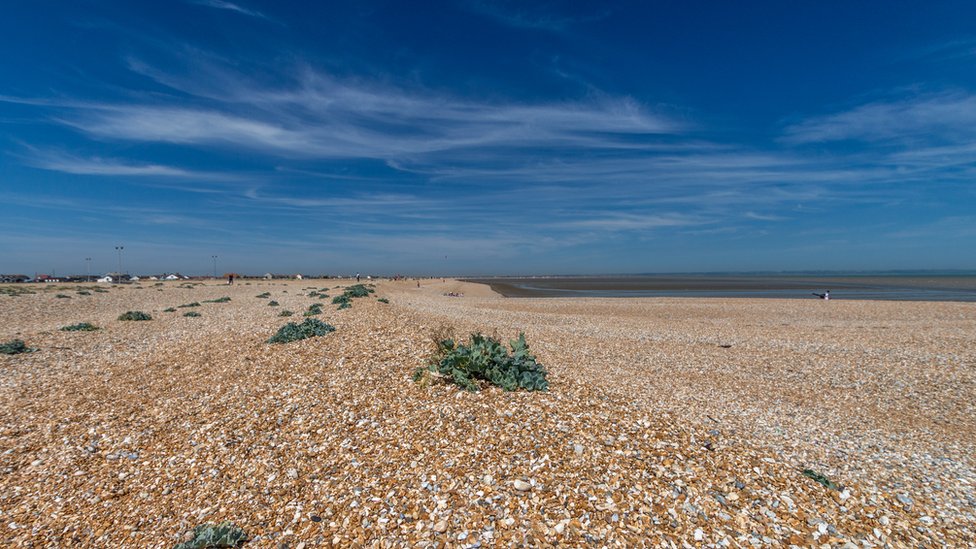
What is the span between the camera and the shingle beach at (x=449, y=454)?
462cm

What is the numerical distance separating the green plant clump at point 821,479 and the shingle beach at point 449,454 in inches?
3.2

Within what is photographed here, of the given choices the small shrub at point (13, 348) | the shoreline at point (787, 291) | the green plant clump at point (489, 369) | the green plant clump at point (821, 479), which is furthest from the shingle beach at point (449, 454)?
the shoreline at point (787, 291)

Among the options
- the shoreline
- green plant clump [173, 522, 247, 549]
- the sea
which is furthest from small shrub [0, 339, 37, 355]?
the sea

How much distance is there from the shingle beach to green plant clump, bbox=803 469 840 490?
0.27 ft

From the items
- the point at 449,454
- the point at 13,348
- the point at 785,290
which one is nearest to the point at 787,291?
the point at 785,290

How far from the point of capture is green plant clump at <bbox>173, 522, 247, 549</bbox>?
434cm

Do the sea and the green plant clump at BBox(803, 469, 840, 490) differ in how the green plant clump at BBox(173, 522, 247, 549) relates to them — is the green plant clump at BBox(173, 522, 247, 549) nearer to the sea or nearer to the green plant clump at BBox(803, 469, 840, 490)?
the green plant clump at BBox(803, 469, 840, 490)

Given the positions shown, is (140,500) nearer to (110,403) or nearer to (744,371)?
(110,403)

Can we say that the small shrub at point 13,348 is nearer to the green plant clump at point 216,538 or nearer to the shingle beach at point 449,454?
the shingle beach at point 449,454

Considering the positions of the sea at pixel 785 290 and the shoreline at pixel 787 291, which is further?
the sea at pixel 785 290

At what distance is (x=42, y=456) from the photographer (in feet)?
20.6

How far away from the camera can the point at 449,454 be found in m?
5.68

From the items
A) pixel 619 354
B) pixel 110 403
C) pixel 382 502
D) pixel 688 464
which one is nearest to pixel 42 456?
pixel 110 403

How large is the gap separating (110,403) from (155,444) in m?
2.63
